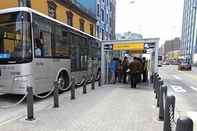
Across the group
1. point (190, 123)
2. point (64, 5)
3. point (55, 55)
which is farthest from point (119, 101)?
point (64, 5)

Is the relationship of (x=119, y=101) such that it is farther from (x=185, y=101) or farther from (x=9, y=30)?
(x=9, y=30)

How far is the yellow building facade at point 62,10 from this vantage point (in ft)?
49.2

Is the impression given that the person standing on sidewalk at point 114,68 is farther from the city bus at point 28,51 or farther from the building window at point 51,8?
the building window at point 51,8

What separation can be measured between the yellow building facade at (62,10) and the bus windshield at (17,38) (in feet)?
24.8

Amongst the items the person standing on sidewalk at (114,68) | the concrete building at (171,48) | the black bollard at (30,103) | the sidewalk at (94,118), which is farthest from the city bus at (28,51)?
the concrete building at (171,48)

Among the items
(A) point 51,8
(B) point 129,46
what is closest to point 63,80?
(B) point 129,46

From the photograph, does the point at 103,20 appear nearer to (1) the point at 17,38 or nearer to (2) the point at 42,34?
(2) the point at 42,34

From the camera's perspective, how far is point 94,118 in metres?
6.05

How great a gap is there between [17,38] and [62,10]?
A: 13.6 meters

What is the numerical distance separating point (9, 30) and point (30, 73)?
182cm

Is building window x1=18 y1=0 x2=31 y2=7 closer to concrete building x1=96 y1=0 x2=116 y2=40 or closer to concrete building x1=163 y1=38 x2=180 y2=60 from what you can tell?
concrete building x1=96 y1=0 x2=116 y2=40

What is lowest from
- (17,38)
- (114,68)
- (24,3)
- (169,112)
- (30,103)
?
(30,103)

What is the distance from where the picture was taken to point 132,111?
686 cm

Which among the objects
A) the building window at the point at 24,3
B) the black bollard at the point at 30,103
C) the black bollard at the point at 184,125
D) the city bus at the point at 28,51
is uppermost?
the building window at the point at 24,3
